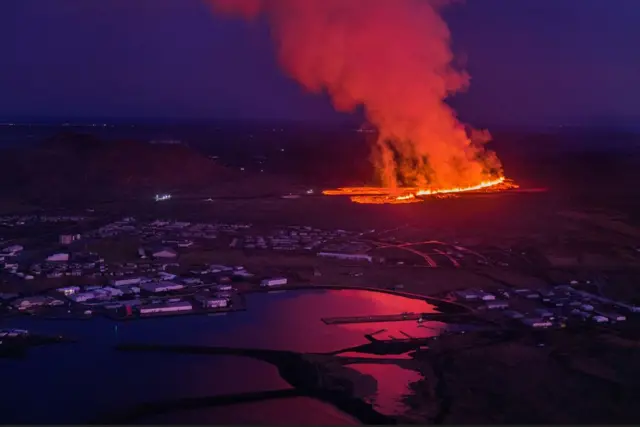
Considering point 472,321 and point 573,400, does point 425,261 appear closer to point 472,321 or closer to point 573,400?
point 472,321

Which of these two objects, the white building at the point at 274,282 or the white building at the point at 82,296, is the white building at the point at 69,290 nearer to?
the white building at the point at 82,296

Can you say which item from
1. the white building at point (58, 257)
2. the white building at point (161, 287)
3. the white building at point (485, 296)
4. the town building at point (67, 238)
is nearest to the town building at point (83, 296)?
the white building at point (161, 287)

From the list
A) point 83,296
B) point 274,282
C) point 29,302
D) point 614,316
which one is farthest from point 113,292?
point 614,316

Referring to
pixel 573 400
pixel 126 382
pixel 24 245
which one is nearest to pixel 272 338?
pixel 126 382

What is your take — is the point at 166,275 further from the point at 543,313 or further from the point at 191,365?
the point at 543,313

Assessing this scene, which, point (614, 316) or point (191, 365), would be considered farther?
point (614, 316)
